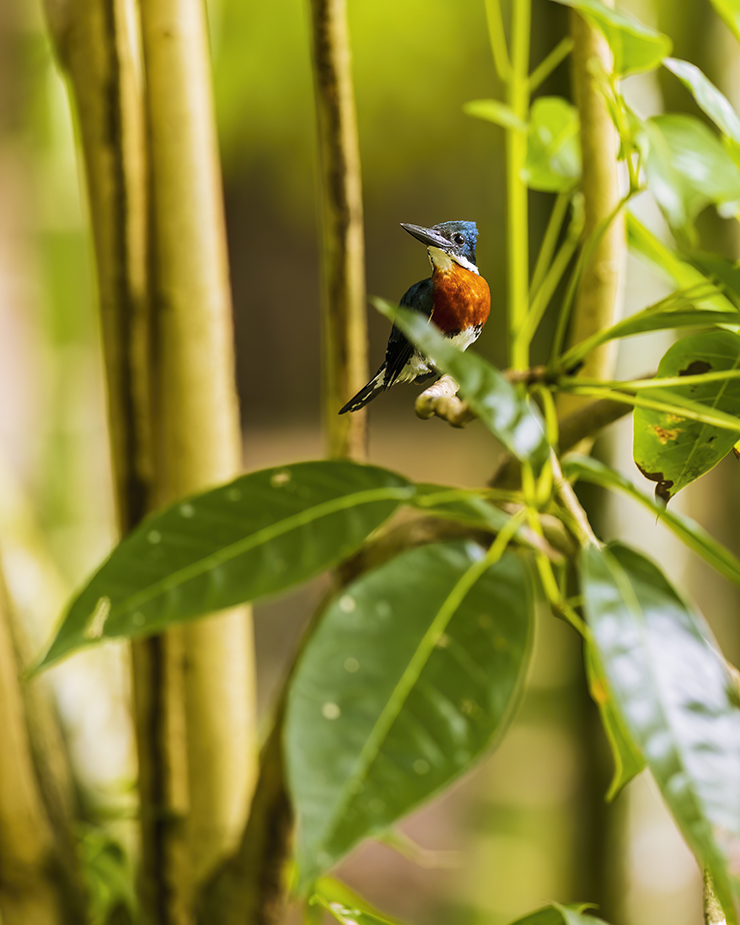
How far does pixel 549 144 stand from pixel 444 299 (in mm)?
178

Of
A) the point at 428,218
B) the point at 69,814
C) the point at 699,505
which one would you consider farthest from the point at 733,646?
the point at 69,814

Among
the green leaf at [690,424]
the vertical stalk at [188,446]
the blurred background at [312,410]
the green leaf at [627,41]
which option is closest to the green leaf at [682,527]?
the green leaf at [690,424]

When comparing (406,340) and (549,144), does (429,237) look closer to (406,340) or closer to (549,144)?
(406,340)

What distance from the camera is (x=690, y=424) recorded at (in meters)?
0.22

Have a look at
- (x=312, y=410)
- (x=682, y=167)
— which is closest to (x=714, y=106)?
(x=682, y=167)

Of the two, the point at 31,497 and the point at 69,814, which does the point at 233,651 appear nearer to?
the point at 69,814

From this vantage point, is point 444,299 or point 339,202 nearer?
point 444,299

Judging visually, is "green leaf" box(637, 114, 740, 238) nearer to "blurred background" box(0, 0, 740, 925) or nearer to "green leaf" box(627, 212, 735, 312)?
"green leaf" box(627, 212, 735, 312)

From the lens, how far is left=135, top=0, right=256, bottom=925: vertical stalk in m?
0.38

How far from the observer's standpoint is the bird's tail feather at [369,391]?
8.5 inches

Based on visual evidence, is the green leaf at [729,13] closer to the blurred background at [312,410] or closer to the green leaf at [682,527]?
the green leaf at [682,527]

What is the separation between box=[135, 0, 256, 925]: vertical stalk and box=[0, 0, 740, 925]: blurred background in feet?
0.94

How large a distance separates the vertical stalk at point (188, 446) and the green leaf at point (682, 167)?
22 cm

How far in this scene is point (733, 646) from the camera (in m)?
0.77
